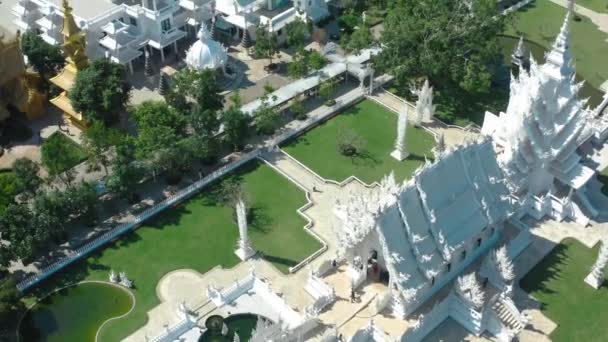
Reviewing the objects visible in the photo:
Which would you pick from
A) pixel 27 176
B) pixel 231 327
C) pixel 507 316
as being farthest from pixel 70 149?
pixel 507 316

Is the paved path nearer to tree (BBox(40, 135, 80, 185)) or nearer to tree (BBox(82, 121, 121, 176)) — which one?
tree (BBox(82, 121, 121, 176))

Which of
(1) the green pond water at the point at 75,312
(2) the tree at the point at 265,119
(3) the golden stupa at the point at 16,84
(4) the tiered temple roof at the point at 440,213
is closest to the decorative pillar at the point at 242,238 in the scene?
(1) the green pond water at the point at 75,312

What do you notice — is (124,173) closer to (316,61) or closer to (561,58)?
(316,61)

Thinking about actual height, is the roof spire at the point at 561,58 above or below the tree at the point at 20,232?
above

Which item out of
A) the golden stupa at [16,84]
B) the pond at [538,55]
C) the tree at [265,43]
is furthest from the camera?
the tree at [265,43]

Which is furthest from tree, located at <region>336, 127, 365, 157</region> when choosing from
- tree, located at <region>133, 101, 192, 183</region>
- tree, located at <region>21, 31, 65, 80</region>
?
tree, located at <region>21, 31, 65, 80</region>

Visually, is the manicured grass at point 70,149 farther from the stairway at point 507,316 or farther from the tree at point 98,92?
the stairway at point 507,316
